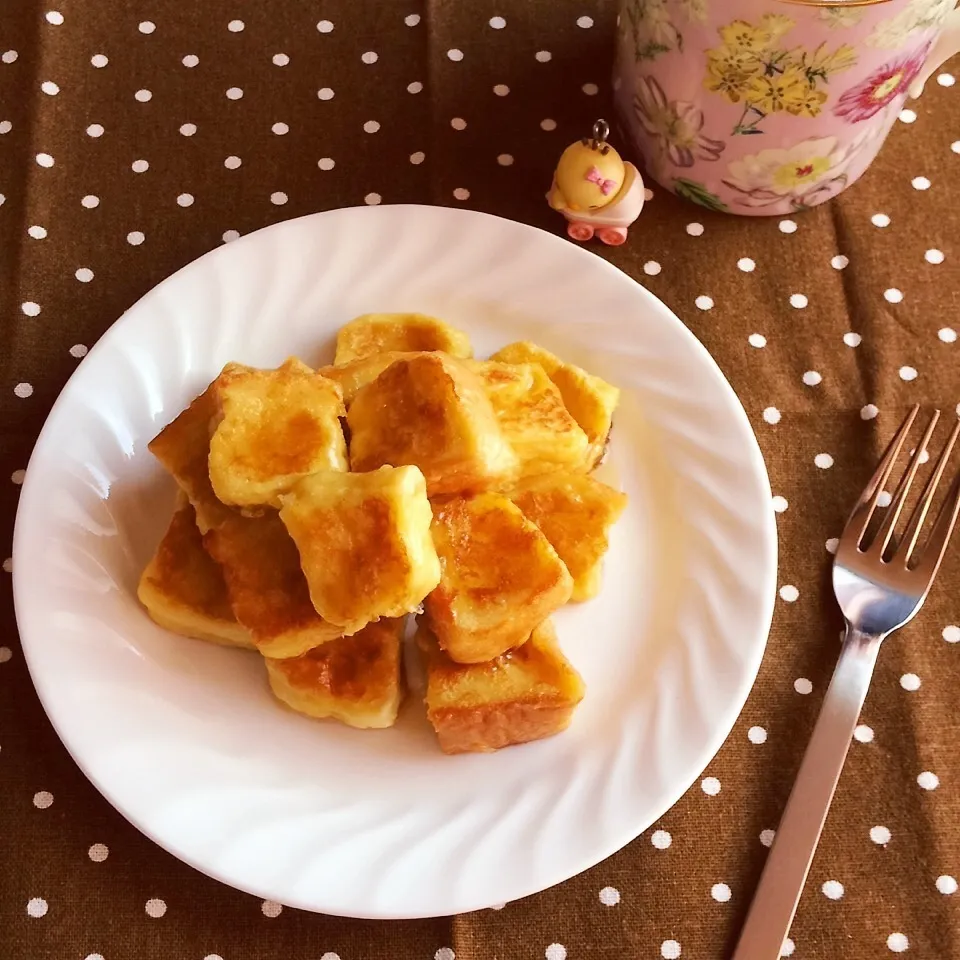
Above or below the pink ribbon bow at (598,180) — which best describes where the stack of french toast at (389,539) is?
below

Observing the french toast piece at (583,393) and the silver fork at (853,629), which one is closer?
the silver fork at (853,629)

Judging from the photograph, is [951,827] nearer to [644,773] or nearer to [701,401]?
[644,773]

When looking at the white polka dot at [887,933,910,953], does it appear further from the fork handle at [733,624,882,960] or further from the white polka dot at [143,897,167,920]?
the white polka dot at [143,897,167,920]

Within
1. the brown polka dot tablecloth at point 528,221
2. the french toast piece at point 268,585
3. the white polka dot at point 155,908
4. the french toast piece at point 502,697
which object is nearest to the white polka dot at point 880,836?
the brown polka dot tablecloth at point 528,221

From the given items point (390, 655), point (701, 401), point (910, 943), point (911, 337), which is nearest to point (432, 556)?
point (390, 655)

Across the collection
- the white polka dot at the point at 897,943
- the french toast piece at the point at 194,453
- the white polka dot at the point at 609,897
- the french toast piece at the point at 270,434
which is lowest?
the white polka dot at the point at 897,943

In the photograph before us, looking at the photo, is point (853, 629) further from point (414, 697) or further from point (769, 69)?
point (769, 69)

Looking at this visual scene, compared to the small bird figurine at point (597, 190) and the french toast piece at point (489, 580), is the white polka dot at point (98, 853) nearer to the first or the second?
the french toast piece at point (489, 580)

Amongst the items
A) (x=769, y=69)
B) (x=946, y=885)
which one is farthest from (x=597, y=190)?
(x=946, y=885)

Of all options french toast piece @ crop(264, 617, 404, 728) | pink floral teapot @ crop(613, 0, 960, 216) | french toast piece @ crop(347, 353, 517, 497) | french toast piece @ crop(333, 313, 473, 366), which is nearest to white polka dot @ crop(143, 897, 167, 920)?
french toast piece @ crop(264, 617, 404, 728)
